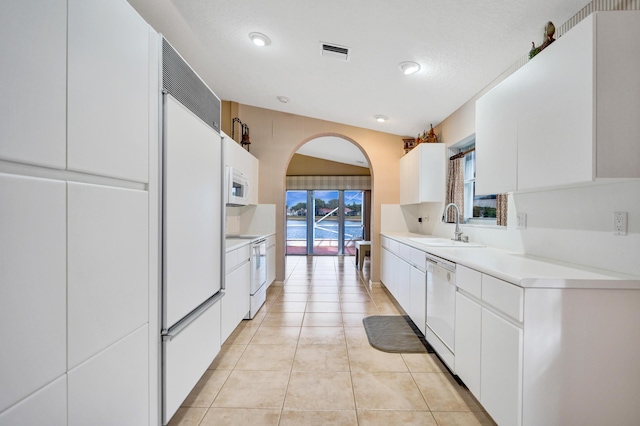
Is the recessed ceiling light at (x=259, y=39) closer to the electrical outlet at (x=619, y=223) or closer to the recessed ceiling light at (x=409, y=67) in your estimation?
the recessed ceiling light at (x=409, y=67)

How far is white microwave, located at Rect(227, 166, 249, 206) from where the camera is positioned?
10.2 feet

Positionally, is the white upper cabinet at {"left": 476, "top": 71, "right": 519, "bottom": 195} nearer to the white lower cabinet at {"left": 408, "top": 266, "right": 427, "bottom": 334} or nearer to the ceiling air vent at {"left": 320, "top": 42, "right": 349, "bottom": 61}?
the white lower cabinet at {"left": 408, "top": 266, "right": 427, "bottom": 334}

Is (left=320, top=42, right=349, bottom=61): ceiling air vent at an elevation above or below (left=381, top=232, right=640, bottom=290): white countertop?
above

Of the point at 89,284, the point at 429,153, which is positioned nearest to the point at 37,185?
the point at 89,284

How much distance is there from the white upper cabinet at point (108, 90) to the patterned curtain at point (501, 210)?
2654 mm

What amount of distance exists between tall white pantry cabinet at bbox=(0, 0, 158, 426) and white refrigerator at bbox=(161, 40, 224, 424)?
0.10 metres

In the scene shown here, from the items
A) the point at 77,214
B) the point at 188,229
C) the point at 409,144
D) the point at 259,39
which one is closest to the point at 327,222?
the point at 409,144

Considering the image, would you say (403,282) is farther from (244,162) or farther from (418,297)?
(244,162)

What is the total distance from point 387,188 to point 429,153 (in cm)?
117

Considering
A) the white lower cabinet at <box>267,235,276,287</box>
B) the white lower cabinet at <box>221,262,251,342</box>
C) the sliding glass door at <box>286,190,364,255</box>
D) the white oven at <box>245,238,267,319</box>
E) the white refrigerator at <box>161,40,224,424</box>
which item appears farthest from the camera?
the sliding glass door at <box>286,190,364,255</box>

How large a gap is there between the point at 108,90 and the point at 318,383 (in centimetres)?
208

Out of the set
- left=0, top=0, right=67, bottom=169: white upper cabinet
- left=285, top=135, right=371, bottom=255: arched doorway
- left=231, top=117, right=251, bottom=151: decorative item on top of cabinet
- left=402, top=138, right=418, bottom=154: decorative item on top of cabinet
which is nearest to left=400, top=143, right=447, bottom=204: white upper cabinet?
left=402, top=138, right=418, bottom=154: decorative item on top of cabinet

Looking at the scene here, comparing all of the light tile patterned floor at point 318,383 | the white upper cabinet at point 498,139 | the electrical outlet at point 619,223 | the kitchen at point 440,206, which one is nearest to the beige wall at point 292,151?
the kitchen at point 440,206

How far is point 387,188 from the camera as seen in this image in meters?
4.88
